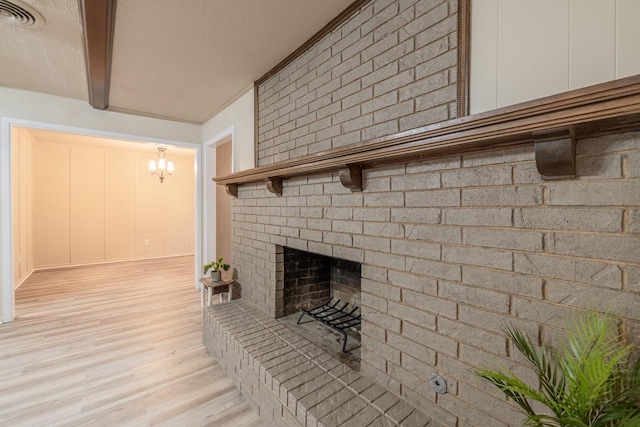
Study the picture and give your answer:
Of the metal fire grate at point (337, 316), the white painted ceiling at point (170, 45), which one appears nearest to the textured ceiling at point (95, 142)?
the white painted ceiling at point (170, 45)

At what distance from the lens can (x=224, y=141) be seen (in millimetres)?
3781

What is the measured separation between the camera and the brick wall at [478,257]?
0.83 metres

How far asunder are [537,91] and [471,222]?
1.69 feet

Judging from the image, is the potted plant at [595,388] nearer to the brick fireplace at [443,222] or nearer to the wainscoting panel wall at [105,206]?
the brick fireplace at [443,222]

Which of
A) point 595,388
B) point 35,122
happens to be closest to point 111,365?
point 35,122

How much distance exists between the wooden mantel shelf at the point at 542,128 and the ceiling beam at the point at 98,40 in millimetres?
1805

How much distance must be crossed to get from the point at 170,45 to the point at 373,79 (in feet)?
5.23

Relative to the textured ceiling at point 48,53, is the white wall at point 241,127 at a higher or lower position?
lower

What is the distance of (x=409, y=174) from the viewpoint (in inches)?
52.2

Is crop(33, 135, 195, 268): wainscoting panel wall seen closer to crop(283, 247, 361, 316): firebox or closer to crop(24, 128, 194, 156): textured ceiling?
crop(24, 128, 194, 156): textured ceiling

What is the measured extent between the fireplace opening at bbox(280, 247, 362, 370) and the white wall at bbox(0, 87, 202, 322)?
288cm

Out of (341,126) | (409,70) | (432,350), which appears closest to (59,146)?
(341,126)

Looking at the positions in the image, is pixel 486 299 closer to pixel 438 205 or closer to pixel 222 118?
pixel 438 205

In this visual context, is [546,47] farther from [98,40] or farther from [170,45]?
[98,40]
